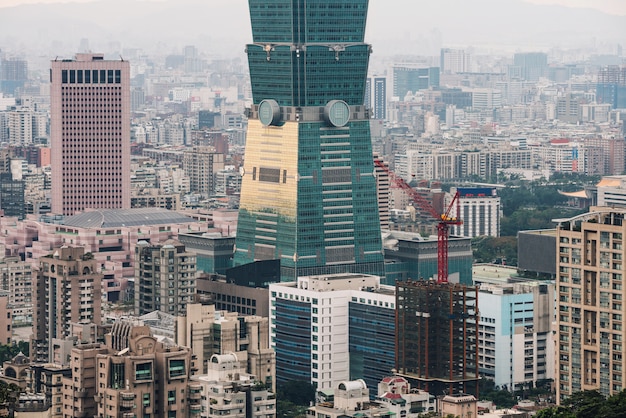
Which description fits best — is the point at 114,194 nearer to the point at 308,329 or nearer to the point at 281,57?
the point at 281,57

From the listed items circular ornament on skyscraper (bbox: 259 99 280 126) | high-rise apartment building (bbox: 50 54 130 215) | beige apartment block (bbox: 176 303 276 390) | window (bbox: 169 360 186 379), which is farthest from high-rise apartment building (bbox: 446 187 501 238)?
window (bbox: 169 360 186 379)

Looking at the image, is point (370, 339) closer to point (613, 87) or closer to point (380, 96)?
point (380, 96)

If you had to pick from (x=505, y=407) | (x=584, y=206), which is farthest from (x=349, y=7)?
(x=584, y=206)

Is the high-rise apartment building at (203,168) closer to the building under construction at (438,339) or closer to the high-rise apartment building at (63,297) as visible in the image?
the high-rise apartment building at (63,297)

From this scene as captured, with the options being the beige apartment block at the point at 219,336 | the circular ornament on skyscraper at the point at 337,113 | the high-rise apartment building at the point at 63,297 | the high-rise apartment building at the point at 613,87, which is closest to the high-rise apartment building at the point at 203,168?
the circular ornament on skyscraper at the point at 337,113

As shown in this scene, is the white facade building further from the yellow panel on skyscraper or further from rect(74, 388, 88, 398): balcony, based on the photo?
rect(74, 388, 88, 398): balcony
